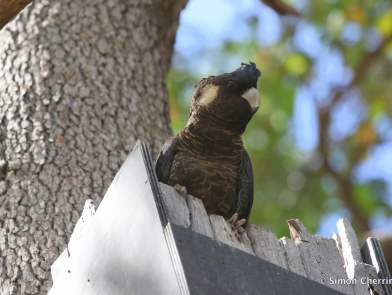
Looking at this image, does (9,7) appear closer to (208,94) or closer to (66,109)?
(66,109)

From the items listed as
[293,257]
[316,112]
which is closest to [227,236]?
[293,257]

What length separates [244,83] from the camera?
3.79 metres

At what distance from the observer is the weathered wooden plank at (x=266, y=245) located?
2.82m

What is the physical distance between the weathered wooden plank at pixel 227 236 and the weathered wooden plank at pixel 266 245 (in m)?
0.03

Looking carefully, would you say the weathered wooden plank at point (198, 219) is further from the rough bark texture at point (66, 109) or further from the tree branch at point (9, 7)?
the tree branch at point (9, 7)

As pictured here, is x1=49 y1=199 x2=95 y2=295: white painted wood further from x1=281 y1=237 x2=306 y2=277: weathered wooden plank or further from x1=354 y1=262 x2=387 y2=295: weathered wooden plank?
x1=354 y1=262 x2=387 y2=295: weathered wooden plank

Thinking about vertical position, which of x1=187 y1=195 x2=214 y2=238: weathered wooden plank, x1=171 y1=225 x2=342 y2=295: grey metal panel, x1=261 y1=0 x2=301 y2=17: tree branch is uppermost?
x1=261 y1=0 x2=301 y2=17: tree branch

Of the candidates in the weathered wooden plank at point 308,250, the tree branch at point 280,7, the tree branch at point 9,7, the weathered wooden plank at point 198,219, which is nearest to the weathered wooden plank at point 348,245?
the weathered wooden plank at point 308,250

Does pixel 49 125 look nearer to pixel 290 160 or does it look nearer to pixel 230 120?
pixel 230 120

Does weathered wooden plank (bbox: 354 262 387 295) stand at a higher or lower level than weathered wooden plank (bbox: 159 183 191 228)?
lower

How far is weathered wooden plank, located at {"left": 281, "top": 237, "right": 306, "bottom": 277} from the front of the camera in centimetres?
285

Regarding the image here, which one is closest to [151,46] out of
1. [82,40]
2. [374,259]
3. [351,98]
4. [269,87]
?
[82,40]

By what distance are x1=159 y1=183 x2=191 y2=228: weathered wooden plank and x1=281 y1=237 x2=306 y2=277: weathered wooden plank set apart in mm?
403

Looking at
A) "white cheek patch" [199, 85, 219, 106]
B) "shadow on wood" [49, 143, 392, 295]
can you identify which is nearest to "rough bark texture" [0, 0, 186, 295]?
"white cheek patch" [199, 85, 219, 106]
